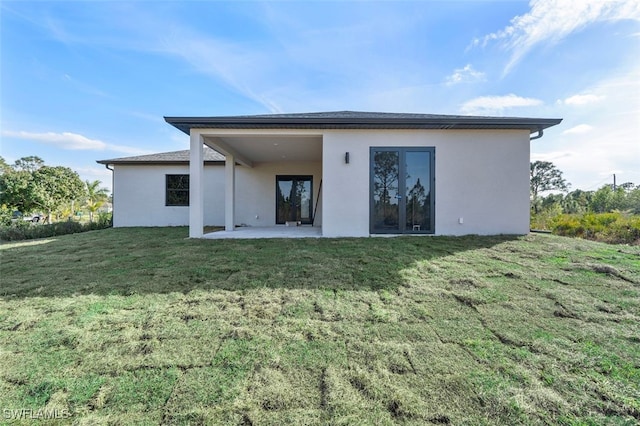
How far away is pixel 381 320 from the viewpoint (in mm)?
2814

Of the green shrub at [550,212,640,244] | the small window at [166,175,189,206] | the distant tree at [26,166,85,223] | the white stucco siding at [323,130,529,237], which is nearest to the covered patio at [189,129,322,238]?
the white stucco siding at [323,130,529,237]

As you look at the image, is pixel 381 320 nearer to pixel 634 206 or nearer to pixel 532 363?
pixel 532 363

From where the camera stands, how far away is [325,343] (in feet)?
7.88

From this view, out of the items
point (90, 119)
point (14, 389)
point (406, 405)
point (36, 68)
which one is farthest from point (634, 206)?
point (90, 119)

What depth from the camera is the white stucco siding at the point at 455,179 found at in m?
7.16

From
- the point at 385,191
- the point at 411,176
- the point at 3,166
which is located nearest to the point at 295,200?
the point at 385,191

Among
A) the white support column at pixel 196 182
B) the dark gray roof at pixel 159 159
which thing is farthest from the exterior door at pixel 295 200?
the white support column at pixel 196 182

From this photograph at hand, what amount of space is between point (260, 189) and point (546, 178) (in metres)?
36.5

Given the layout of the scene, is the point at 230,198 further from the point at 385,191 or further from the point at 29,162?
the point at 29,162

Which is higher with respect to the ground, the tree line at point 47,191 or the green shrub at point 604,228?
the tree line at point 47,191

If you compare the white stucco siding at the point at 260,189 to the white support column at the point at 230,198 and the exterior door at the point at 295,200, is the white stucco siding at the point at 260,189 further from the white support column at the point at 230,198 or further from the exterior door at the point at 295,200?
the white support column at the point at 230,198

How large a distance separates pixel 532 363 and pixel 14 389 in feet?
12.6

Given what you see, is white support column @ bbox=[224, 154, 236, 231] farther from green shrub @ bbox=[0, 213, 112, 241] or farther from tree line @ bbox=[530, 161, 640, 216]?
tree line @ bbox=[530, 161, 640, 216]

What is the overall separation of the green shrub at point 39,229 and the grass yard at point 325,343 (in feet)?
22.9
